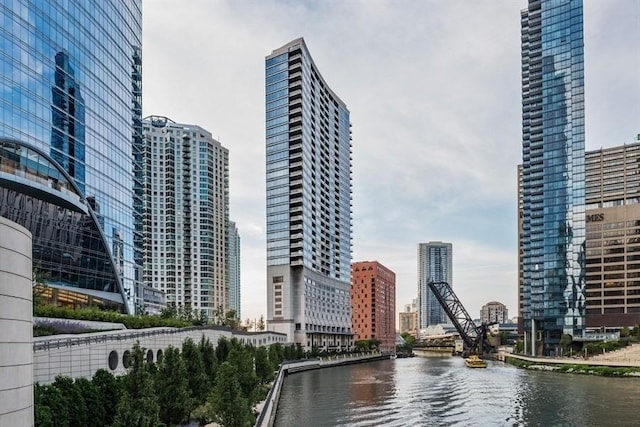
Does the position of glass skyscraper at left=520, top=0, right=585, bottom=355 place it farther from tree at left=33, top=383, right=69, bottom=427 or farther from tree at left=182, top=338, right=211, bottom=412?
tree at left=33, top=383, right=69, bottom=427

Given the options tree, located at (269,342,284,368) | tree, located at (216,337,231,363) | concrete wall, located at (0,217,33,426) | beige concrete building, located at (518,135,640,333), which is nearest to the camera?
concrete wall, located at (0,217,33,426)

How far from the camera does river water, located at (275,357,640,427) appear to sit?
147 feet

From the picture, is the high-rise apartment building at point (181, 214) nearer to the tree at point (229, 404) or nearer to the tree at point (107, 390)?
the tree at point (229, 404)

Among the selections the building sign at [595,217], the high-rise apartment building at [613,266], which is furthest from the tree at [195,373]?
the building sign at [595,217]

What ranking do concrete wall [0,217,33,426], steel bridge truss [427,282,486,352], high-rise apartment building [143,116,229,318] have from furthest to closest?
high-rise apartment building [143,116,229,318]
steel bridge truss [427,282,486,352]
concrete wall [0,217,33,426]

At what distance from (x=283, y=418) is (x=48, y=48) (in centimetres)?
4380

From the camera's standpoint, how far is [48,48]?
58000 mm

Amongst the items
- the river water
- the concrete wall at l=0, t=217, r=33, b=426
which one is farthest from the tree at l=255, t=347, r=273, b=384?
the concrete wall at l=0, t=217, r=33, b=426

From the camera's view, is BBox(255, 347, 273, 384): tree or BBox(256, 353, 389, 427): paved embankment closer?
BBox(255, 347, 273, 384): tree

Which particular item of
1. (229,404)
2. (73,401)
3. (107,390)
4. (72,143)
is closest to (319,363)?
(72,143)

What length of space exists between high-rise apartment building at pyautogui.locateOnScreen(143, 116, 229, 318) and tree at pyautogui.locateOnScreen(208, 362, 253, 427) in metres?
156

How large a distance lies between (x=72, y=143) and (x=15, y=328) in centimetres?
5186

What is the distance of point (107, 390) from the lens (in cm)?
2869

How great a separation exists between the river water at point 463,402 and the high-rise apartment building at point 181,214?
113 metres
